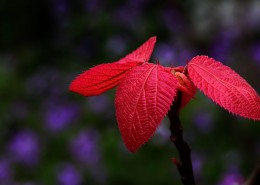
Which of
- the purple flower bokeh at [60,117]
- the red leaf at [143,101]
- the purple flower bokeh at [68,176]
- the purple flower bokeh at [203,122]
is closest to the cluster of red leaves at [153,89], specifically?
the red leaf at [143,101]

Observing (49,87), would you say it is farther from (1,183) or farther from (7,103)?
(1,183)

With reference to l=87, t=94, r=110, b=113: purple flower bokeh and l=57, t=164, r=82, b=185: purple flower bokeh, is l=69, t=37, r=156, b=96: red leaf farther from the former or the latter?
l=87, t=94, r=110, b=113: purple flower bokeh

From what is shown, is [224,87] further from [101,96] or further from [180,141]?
[101,96]

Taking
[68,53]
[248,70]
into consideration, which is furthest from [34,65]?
[248,70]

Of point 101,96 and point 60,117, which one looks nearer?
point 60,117

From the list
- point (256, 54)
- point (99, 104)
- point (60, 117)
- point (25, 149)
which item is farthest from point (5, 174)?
point (256, 54)

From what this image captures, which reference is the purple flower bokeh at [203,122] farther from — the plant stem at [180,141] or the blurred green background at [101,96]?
the plant stem at [180,141]

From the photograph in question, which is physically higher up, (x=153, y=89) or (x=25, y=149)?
(x=153, y=89)
